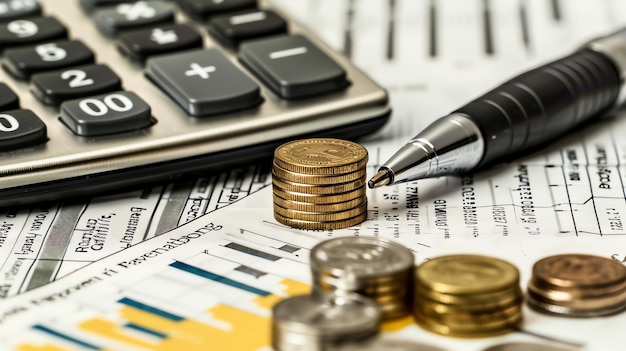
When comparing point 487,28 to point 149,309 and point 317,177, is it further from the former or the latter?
point 149,309

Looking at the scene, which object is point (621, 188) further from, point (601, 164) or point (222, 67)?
point (222, 67)

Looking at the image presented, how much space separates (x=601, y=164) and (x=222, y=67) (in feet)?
0.76

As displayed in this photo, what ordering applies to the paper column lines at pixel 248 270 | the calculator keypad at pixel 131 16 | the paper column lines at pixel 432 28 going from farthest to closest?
the paper column lines at pixel 432 28
the calculator keypad at pixel 131 16
the paper column lines at pixel 248 270

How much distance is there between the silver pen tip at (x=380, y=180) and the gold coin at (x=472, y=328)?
0.37 feet

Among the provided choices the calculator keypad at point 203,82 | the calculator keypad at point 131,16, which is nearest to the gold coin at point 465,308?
the calculator keypad at point 203,82

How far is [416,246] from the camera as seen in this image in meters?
0.52

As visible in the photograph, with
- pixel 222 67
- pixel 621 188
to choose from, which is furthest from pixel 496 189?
pixel 222 67

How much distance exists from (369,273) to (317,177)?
10 centimetres

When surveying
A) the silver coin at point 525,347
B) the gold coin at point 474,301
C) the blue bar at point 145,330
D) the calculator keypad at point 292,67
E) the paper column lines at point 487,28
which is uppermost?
the calculator keypad at point 292,67

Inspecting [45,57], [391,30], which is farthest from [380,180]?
[391,30]

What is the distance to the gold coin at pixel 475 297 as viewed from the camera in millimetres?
421

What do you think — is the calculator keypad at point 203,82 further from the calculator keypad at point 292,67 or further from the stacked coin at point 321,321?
the stacked coin at point 321,321

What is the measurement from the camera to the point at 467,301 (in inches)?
16.6

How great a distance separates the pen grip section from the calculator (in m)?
0.08
